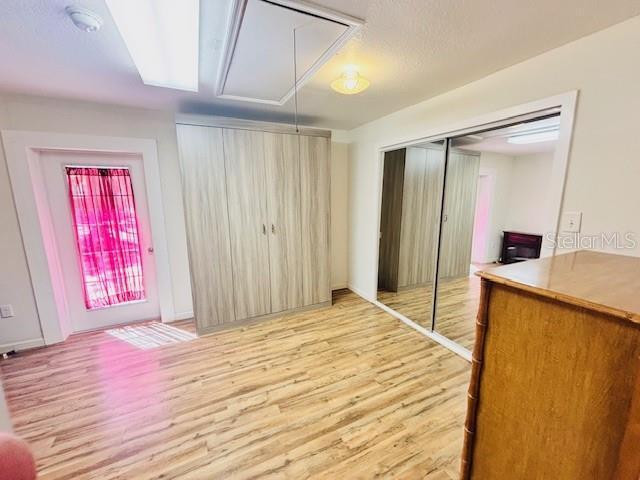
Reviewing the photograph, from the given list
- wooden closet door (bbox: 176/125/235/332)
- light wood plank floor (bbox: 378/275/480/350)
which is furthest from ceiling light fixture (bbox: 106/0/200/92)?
light wood plank floor (bbox: 378/275/480/350)

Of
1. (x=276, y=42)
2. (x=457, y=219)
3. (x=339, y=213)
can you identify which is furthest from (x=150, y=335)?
(x=457, y=219)

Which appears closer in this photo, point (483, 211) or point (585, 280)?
point (585, 280)

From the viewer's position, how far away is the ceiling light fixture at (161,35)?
1240mm

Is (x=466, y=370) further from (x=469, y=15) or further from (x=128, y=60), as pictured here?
(x=128, y=60)

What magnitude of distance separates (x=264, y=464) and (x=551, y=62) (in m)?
2.96

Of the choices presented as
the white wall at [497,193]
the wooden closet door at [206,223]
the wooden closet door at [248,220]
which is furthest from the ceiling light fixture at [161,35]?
the white wall at [497,193]

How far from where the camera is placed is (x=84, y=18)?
1247 millimetres

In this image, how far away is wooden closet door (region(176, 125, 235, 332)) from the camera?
8.14 ft

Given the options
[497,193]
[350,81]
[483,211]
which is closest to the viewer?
[350,81]

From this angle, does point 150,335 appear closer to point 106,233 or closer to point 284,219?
point 106,233

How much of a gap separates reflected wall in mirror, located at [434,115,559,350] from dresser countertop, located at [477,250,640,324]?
4.72 ft

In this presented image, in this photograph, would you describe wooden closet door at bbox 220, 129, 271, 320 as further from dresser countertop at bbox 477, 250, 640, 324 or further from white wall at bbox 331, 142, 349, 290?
dresser countertop at bbox 477, 250, 640, 324

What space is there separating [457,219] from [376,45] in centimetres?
248

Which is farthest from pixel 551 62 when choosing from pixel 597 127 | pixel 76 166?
pixel 76 166
